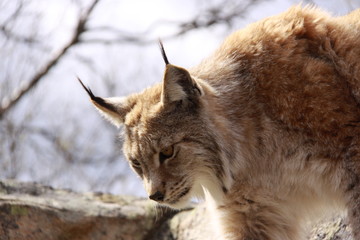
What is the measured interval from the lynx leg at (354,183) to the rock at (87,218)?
3.54 ft

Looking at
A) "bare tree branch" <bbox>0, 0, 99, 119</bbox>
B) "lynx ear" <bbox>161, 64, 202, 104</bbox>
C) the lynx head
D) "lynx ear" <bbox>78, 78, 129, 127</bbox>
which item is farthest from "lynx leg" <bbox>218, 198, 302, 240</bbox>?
"bare tree branch" <bbox>0, 0, 99, 119</bbox>

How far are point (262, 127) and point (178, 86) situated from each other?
0.62m

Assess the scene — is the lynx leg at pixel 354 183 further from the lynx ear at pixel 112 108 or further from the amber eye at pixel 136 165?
the lynx ear at pixel 112 108

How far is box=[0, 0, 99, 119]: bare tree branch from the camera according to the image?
1189cm

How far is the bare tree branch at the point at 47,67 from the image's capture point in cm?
1189

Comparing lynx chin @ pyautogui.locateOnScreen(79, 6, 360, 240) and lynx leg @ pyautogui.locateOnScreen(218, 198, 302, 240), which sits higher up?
lynx chin @ pyautogui.locateOnScreen(79, 6, 360, 240)

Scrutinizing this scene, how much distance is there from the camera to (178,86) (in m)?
4.02

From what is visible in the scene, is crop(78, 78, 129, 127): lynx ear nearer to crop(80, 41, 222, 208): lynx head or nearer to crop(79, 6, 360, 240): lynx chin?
crop(79, 6, 360, 240): lynx chin

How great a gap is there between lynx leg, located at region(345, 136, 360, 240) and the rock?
3.54 feet

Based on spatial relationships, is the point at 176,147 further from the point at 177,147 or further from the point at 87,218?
the point at 87,218

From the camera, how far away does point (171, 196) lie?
420 cm

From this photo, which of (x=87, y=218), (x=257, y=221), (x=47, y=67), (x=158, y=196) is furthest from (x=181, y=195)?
(x=47, y=67)

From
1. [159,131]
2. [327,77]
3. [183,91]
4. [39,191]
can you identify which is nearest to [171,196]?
[159,131]

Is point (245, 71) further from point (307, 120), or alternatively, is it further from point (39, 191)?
point (39, 191)
